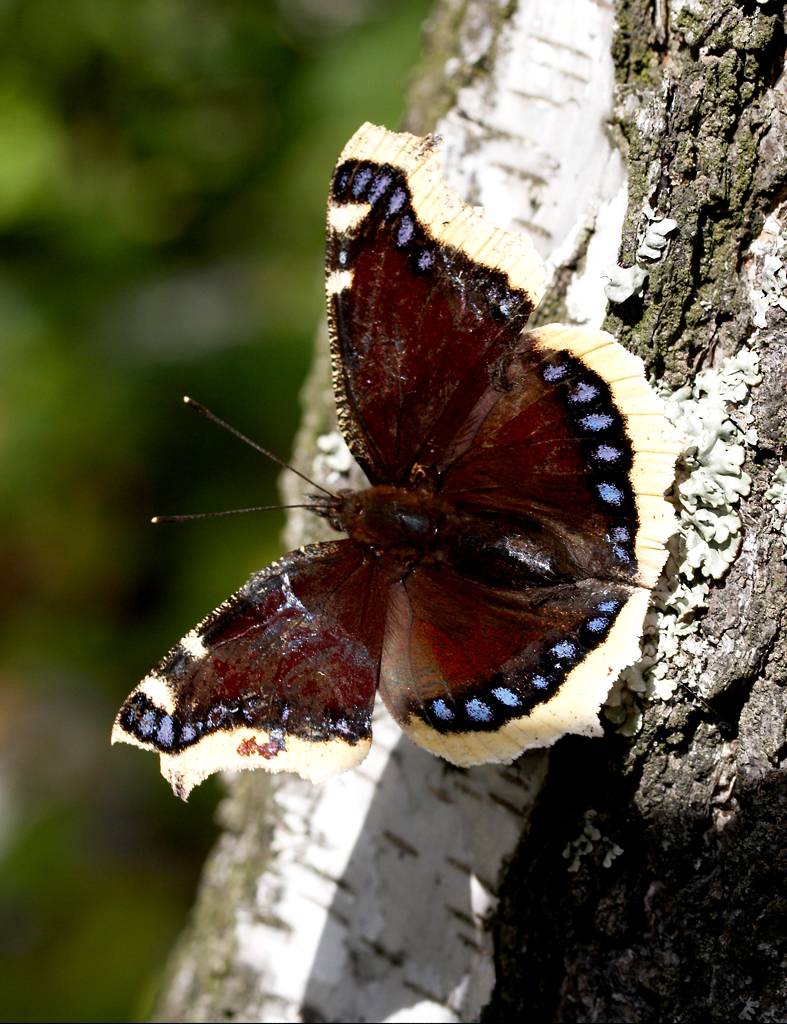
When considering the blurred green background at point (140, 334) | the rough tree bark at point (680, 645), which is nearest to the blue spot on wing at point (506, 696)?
the rough tree bark at point (680, 645)

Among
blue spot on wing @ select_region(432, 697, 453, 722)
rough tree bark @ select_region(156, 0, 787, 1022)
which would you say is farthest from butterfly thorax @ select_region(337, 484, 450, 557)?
rough tree bark @ select_region(156, 0, 787, 1022)

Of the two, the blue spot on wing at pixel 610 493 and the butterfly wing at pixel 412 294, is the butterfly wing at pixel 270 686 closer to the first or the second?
the butterfly wing at pixel 412 294

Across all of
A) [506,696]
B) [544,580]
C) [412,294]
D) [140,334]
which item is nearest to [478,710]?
[506,696]

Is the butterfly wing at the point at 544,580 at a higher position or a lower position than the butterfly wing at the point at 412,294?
lower

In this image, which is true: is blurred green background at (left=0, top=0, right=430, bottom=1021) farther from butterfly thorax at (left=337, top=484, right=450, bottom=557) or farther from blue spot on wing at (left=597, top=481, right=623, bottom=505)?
blue spot on wing at (left=597, top=481, right=623, bottom=505)

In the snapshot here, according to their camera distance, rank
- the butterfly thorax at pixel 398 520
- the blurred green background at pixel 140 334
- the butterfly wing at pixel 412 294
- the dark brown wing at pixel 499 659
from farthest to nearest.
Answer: the blurred green background at pixel 140 334 < the butterfly thorax at pixel 398 520 < the butterfly wing at pixel 412 294 < the dark brown wing at pixel 499 659

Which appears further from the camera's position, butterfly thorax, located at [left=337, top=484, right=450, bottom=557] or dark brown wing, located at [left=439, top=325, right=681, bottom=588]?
butterfly thorax, located at [left=337, top=484, right=450, bottom=557]

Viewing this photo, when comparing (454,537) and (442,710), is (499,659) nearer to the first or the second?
(442,710)
